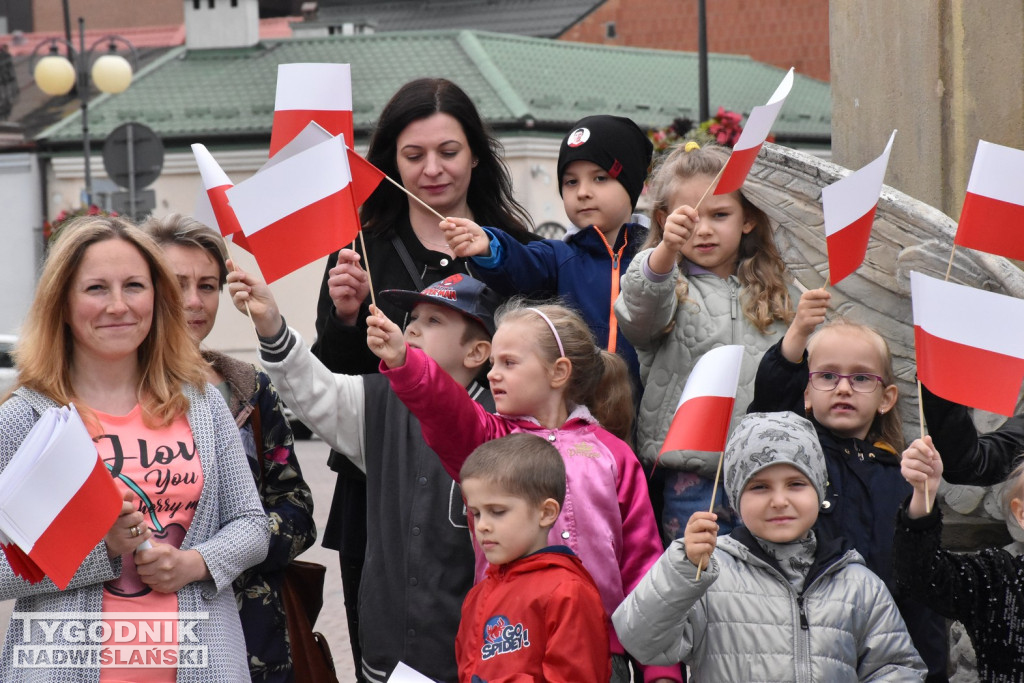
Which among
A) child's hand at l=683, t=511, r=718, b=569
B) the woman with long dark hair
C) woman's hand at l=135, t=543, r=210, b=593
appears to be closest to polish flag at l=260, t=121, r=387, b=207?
the woman with long dark hair

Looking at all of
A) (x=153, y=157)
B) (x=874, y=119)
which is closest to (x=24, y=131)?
(x=153, y=157)

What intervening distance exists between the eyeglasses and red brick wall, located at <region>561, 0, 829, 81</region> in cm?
2741

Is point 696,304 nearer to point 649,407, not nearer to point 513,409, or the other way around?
point 649,407

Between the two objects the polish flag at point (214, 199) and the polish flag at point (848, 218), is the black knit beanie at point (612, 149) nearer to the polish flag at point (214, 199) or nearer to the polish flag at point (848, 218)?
the polish flag at point (848, 218)

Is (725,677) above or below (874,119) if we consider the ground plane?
below

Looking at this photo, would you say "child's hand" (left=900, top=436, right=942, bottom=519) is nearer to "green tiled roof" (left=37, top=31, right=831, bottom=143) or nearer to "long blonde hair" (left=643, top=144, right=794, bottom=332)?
"long blonde hair" (left=643, top=144, right=794, bottom=332)

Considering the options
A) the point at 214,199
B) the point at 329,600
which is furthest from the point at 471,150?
the point at 329,600

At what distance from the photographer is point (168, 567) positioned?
3.39 metres

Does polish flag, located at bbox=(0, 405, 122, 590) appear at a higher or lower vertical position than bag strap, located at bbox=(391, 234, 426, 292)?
lower

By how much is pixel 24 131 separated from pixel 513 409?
25.2m

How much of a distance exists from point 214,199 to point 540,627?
5.50 ft

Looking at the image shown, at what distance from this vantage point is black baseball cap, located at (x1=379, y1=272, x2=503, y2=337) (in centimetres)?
381

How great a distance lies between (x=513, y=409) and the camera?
364cm

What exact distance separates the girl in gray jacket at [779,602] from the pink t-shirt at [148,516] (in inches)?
43.4
